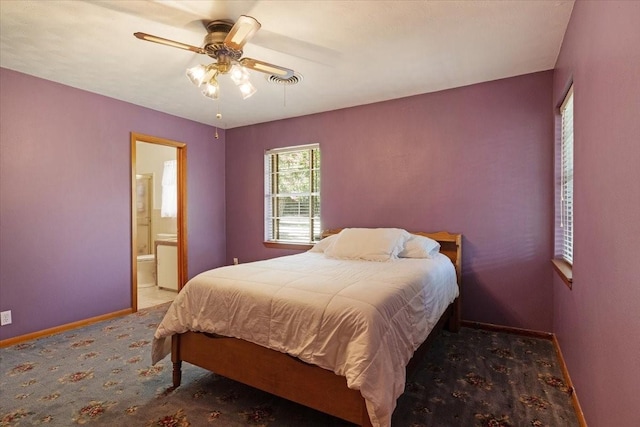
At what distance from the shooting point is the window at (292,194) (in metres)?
4.42

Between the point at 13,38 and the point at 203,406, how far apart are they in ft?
9.52

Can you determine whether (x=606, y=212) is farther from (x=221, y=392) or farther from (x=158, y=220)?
(x=158, y=220)

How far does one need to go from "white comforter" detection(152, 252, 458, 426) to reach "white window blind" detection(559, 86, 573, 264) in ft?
3.69

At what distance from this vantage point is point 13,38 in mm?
2416

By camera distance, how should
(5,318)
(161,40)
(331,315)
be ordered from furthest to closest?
(5,318), (161,40), (331,315)

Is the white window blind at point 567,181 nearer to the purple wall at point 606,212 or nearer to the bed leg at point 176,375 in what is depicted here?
the purple wall at point 606,212

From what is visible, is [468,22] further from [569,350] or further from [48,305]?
[48,305]

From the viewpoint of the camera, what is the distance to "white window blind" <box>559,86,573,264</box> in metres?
2.53

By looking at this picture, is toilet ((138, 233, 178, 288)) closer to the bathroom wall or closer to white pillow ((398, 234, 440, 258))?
the bathroom wall

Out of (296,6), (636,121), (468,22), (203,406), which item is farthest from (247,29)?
(203,406)

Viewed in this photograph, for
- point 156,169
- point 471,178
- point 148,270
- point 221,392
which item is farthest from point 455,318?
point 156,169

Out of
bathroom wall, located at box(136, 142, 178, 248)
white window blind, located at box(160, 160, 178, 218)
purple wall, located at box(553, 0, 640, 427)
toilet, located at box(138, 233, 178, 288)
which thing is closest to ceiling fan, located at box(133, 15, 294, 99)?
purple wall, located at box(553, 0, 640, 427)

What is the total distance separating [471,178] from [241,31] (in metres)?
2.54

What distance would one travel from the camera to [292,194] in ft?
15.1
